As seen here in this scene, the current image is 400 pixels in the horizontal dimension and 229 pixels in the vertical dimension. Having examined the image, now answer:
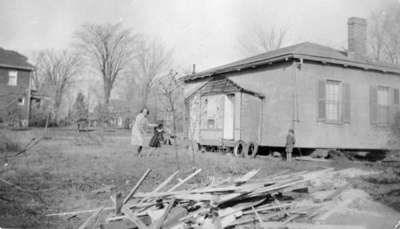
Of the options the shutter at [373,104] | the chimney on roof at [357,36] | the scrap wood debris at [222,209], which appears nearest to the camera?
the scrap wood debris at [222,209]

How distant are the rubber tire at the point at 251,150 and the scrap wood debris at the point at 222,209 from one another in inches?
316

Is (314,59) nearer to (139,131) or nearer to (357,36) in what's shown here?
(357,36)

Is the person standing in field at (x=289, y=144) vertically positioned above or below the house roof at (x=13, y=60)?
below

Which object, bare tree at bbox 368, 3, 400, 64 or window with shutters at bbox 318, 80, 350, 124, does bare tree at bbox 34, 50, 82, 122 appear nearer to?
bare tree at bbox 368, 3, 400, 64

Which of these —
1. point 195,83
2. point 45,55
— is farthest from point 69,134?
point 45,55

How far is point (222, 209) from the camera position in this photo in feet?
19.6

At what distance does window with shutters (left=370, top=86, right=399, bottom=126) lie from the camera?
16.3 meters

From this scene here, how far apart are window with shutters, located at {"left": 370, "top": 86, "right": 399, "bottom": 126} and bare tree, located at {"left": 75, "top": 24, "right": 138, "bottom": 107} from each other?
36.1m

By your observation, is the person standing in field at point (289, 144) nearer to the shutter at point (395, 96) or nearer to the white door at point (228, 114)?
the white door at point (228, 114)

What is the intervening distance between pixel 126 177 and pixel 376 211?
18.6 feet

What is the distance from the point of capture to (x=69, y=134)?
22922 mm

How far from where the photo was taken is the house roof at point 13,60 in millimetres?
28847

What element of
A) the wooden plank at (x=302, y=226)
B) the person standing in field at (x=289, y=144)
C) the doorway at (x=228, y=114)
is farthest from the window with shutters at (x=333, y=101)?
the wooden plank at (x=302, y=226)

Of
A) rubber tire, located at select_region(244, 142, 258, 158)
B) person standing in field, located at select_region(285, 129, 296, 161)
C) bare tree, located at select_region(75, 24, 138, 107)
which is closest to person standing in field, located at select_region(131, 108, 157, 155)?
rubber tire, located at select_region(244, 142, 258, 158)
